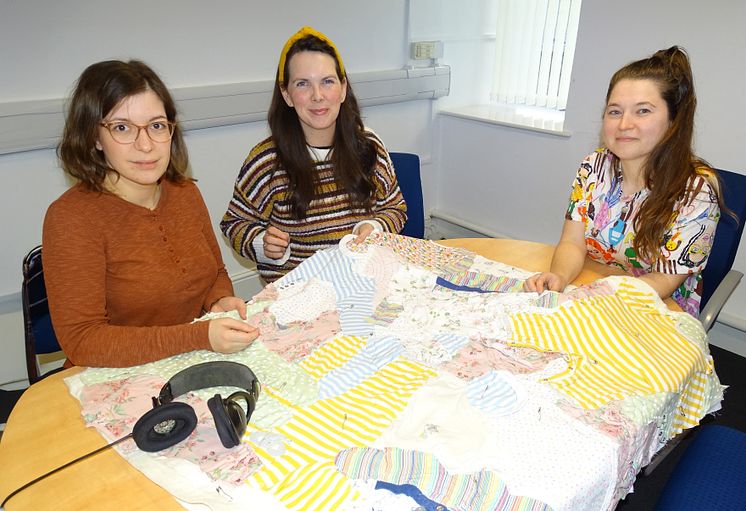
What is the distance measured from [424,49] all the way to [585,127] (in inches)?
44.4

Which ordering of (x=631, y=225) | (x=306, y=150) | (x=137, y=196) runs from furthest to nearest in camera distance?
(x=306, y=150), (x=631, y=225), (x=137, y=196)

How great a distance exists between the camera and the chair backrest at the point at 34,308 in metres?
1.46

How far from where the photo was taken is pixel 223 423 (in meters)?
0.93

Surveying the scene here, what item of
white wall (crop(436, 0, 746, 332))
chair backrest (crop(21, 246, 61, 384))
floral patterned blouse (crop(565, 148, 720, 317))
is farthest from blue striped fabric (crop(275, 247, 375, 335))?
white wall (crop(436, 0, 746, 332))

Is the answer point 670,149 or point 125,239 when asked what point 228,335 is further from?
point 670,149

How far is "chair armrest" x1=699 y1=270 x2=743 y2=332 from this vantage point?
1.53 m

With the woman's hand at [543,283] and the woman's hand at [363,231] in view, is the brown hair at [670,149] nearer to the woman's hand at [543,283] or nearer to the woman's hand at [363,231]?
the woman's hand at [543,283]

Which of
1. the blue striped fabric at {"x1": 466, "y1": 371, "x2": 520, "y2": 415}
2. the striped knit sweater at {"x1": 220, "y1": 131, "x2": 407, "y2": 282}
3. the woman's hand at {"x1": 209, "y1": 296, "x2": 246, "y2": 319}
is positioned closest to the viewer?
the blue striped fabric at {"x1": 466, "y1": 371, "x2": 520, "y2": 415}

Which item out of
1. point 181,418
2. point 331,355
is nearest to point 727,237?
point 331,355

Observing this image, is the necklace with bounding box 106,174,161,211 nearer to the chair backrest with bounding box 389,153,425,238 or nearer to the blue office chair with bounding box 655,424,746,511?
the chair backrest with bounding box 389,153,425,238

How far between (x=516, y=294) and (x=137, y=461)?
95 cm

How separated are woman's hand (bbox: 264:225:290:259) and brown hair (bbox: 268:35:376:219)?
0.15 metres

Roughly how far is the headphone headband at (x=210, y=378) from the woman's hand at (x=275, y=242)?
2.47 feet

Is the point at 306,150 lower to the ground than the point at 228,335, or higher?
higher
